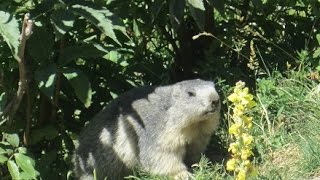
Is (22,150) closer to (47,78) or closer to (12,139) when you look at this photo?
(12,139)

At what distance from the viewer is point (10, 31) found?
156 inches

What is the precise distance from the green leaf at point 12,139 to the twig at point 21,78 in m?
0.12

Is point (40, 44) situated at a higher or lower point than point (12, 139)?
higher

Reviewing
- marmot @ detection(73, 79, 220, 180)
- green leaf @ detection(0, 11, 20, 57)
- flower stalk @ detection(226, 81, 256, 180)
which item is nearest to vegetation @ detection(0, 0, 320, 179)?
green leaf @ detection(0, 11, 20, 57)

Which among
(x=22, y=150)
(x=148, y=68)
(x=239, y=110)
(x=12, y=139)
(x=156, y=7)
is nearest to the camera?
(x=239, y=110)

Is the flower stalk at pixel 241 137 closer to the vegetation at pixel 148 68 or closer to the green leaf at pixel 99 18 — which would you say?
the vegetation at pixel 148 68

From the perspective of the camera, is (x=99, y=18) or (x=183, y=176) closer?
(x=99, y=18)

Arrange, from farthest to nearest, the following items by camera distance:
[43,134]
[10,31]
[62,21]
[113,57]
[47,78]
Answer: [113,57] < [43,134] < [47,78] < [62,21] < [10,31]

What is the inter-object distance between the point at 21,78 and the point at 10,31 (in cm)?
72

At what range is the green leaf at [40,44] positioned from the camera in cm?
468

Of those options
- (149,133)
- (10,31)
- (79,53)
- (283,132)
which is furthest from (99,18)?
(283,132)

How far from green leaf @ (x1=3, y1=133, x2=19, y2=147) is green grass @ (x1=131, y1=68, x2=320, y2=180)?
915mm

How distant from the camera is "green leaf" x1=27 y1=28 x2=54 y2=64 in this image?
4.68 meters

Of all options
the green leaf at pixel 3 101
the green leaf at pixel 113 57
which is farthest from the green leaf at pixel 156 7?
the green leaf at pixel 3 101
